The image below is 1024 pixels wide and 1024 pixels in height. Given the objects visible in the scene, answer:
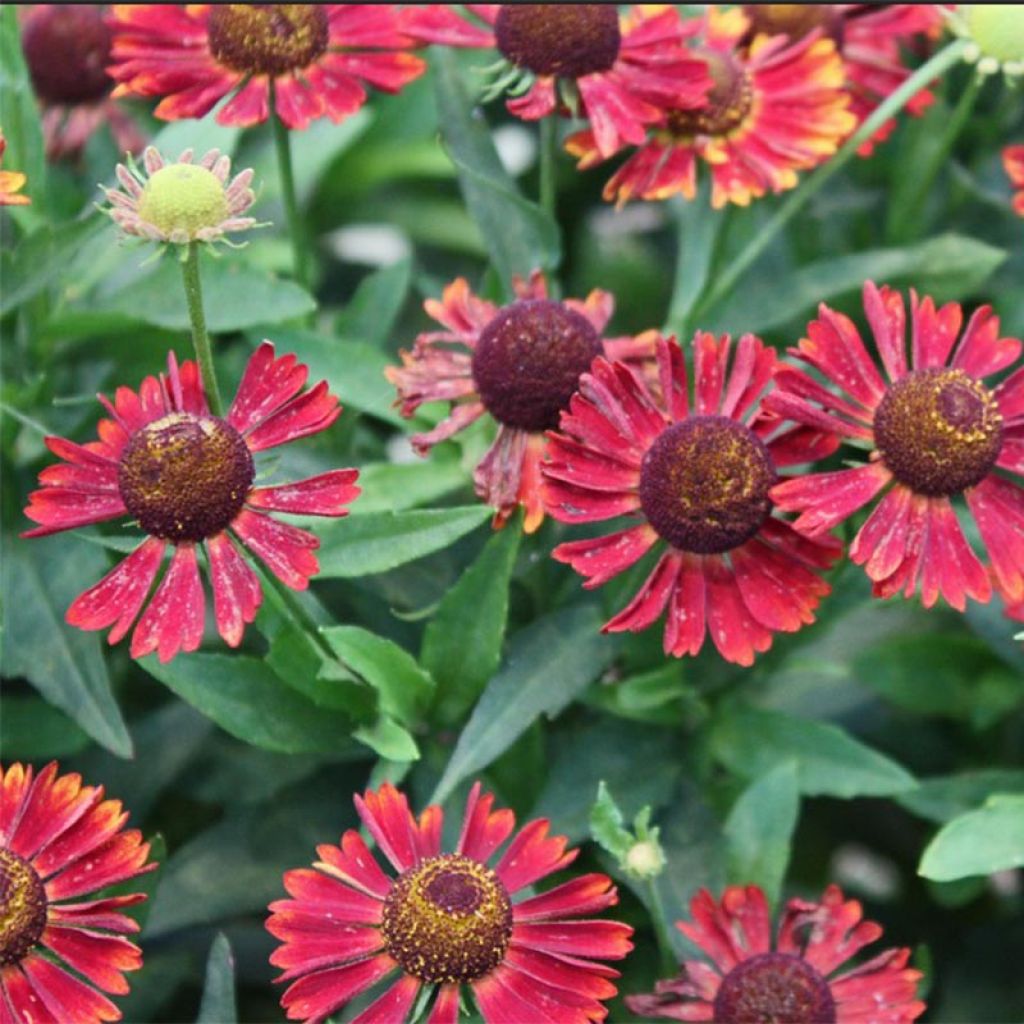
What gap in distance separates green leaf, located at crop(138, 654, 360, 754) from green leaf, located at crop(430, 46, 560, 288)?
277mm

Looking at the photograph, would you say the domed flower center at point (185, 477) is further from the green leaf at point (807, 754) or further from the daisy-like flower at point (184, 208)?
the green leaf at point (807, 754)

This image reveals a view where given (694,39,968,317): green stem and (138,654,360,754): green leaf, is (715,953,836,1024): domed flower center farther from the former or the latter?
(694,39,968,317): green stem

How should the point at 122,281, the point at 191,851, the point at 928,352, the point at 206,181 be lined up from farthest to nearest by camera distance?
the point at 122,281
the point at 191,851
the point at 928,352
the point at 206,181

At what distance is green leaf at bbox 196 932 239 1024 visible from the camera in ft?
2.61

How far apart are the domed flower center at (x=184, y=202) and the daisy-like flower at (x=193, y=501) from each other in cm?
6

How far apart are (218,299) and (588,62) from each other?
24 centimetres

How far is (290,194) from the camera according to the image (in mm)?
956

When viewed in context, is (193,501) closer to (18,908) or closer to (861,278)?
(18,908)

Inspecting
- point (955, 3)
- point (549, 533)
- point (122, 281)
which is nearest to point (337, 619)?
point (549, 533)

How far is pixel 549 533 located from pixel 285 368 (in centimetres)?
21

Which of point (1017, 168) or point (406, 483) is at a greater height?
point (1017, 168)

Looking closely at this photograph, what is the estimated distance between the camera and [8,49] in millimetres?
974

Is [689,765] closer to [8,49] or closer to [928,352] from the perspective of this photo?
[928,352]

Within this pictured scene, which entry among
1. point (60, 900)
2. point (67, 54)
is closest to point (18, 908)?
point (60, 900)
